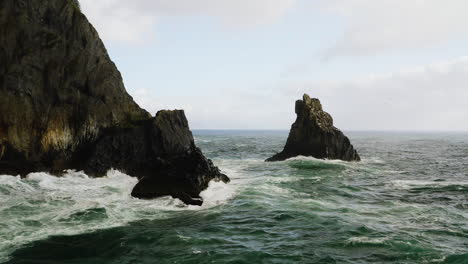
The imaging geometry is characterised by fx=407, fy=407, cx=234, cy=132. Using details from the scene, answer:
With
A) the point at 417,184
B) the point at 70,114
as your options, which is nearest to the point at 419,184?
the point at 417,184

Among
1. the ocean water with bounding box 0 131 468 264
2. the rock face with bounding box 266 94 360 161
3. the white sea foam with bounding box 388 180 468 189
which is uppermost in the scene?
the rock face with bounding box 266 94 360 161

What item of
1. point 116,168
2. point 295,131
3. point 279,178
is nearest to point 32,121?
point 116,168

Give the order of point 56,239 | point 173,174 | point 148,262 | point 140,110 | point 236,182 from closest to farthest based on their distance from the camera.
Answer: point 148,262
point 56,239
point 173,174
point 236,182
point 140,110

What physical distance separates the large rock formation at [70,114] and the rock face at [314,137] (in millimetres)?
23929

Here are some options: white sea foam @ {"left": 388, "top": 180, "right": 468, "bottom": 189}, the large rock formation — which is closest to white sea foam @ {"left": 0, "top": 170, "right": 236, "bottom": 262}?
the large rock formation

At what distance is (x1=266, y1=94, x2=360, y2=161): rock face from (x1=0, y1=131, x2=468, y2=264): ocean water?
20.7m

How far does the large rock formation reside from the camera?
32938 mm

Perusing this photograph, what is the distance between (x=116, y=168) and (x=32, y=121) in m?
7.93

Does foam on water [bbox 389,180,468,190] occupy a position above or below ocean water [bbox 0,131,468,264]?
above

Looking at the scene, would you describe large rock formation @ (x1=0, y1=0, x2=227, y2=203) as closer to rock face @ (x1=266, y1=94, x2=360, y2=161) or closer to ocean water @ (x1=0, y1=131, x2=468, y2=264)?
ocean water @ (x1=0, y1=131, x2=468, y2=264)

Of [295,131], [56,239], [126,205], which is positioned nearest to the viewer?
[56,239]

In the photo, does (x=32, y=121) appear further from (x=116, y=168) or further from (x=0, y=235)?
(x=0, y=235)

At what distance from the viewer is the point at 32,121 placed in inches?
1341

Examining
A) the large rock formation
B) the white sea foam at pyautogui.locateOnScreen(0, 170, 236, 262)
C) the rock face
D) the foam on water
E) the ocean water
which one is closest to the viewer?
the ocean water
